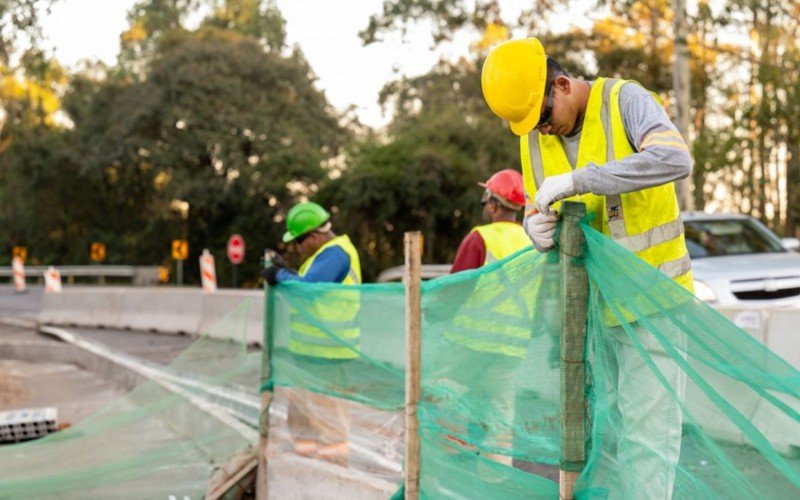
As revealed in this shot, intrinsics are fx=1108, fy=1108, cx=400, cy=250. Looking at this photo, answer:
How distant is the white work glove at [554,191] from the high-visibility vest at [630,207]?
15 centimetres

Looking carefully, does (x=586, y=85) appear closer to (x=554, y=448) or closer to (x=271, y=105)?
(x=554, y=448)

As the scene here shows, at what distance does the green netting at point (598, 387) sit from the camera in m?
2.92

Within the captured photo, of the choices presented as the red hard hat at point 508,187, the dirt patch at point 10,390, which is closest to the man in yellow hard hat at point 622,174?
the red hard hat at point 508,187

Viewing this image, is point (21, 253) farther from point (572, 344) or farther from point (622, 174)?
point (622, 174)

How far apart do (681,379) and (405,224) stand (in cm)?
3473

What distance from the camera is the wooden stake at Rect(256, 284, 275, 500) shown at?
6.57 meters

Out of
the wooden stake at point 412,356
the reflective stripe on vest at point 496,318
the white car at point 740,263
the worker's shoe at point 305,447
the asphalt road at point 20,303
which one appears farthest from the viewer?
the asphalt road at point 20,303

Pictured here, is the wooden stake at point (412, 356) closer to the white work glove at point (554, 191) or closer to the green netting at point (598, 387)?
the green netting at point (598, 387)

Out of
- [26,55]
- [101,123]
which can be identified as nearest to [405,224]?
[101,123]

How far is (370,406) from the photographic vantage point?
564 cm

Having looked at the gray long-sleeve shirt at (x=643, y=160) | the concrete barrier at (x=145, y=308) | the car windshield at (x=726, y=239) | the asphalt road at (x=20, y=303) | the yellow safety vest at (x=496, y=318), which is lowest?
the asphalt road at (x=20, y=303)

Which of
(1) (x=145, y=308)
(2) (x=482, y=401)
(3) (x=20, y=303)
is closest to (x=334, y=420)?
(2) (x=482, y=401)

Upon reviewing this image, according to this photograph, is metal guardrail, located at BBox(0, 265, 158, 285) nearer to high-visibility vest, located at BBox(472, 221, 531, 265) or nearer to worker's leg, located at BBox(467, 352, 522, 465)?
high-visibility vest, located at BBox(472, 221, 531, 265)

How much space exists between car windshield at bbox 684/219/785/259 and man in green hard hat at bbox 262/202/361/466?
5137 millimetres
